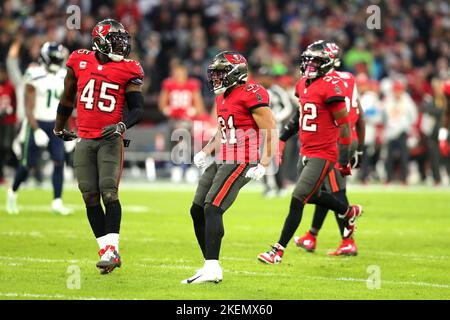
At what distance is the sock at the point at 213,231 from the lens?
7473mm

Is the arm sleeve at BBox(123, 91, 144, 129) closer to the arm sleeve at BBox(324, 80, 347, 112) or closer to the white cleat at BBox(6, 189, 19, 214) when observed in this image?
the arm sleeve at BBox(324, 80, 347, 112)

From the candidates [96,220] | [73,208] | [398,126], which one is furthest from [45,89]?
[398,126]

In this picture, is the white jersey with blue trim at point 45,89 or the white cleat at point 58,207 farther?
the white cleat at point 58,207

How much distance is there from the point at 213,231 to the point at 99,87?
151 cm

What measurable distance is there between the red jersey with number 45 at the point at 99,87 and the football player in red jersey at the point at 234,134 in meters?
0.70

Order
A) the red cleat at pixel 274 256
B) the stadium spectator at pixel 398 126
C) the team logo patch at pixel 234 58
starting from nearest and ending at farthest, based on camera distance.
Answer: the team logo patch at pixel 234 58, the red cleat at pixel 274 256, the stadium spectator at pixel 398 126

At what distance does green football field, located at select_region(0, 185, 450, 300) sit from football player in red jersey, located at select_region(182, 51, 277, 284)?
2.05 feet

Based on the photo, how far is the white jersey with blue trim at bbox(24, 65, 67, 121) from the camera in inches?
493

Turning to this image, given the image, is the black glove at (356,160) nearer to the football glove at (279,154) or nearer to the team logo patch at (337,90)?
the football glove at (279,154)

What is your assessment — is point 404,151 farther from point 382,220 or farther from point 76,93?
point 76,93

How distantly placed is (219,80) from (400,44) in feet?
54.4

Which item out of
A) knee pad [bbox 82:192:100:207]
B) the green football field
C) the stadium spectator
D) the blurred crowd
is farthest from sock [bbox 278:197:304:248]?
the stadium spectator

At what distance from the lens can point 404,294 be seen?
23.8 feet

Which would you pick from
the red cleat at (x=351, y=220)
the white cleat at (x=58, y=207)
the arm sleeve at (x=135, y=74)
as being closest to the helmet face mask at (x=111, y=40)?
the arm sleeve at (x=135, y=74)
